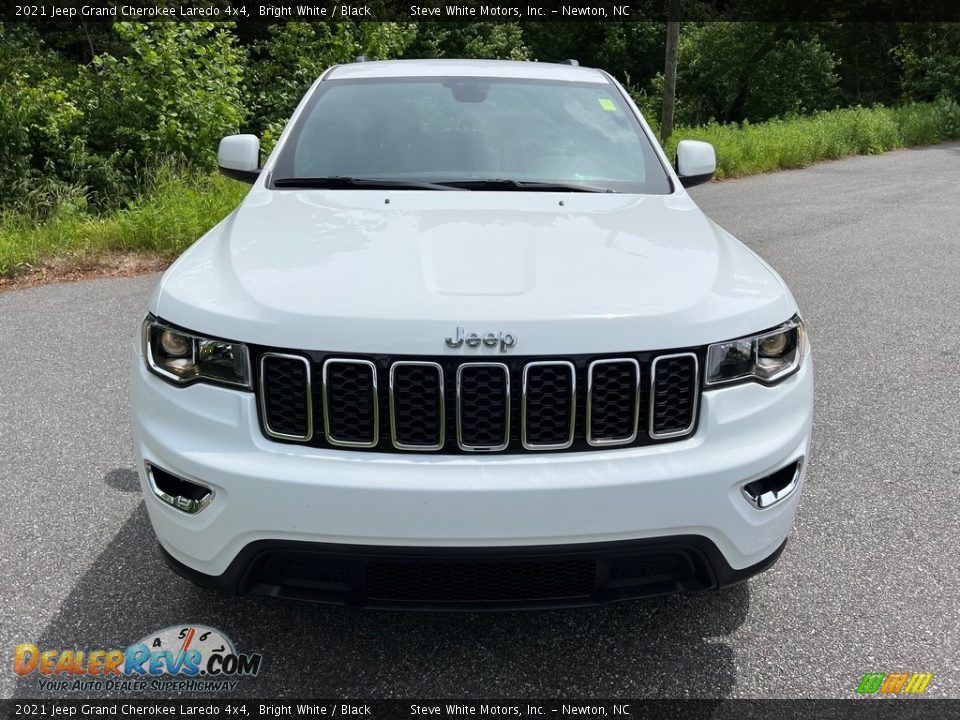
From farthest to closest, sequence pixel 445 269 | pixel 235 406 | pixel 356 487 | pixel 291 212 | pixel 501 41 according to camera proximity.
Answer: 1. pixel 501 41
2. pixel 291 212
3. pixel 445 269
4. pixel 235 406
5. pixel 356 487

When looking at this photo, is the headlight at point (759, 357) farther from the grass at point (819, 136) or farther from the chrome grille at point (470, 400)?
the grass at point (819, 136)

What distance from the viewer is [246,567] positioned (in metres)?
2.11

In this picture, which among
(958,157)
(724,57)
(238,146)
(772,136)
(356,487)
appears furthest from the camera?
(724,57)

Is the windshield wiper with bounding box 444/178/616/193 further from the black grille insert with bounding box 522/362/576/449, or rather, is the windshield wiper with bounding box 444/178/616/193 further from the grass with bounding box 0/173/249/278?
the grass with bounding box 0/173/249/278

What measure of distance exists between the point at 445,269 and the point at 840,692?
1.64 m

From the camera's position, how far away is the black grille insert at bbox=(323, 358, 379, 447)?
6.78 feet

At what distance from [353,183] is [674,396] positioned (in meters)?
1.62

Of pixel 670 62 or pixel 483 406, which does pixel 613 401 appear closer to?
pixel 483 406

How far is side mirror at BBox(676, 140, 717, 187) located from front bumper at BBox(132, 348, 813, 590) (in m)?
1.76

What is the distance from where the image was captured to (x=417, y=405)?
6.82ft

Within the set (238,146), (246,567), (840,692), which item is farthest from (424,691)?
(238,146)

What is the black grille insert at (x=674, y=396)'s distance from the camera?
6.95ft

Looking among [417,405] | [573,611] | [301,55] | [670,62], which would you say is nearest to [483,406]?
[417,405]

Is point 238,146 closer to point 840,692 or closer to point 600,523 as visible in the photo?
point 600,523
